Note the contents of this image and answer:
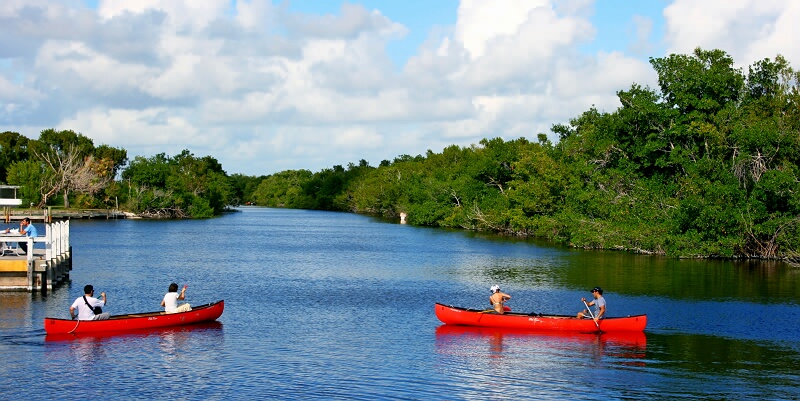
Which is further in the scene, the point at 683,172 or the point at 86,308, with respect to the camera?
the point at 683,172

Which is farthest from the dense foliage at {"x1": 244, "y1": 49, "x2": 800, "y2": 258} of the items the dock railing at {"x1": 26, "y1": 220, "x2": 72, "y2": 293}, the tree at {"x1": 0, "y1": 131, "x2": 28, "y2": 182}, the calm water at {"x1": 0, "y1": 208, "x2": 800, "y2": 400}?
the tree at {"x1": 0, "y1": 131, "x2": 28, "y2": 182}

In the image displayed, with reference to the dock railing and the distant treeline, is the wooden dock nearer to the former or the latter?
the dock railing

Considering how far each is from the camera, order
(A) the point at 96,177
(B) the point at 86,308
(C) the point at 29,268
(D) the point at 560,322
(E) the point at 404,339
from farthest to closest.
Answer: (A) the point at 96,177, (C) the point at 29,268, (D) the point at 560,322, (E) the point at 404,339, (B) the point at 86,308

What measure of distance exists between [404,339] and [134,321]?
375 inches

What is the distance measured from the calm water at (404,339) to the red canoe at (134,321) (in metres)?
0.50

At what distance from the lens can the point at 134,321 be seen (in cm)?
2778

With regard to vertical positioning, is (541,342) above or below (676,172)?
below

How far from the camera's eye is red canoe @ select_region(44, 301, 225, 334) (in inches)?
1049

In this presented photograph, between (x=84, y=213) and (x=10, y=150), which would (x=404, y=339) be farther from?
(x=10, y=150)

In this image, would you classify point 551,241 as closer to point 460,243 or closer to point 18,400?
point 460,243

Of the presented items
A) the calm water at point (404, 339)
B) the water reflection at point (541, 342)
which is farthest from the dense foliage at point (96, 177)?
the water reflection at point (541, 342)

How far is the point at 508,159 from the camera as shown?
9694 centimetres

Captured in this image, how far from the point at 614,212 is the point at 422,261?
17450 mm

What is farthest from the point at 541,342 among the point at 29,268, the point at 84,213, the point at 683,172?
the point at 84,213
